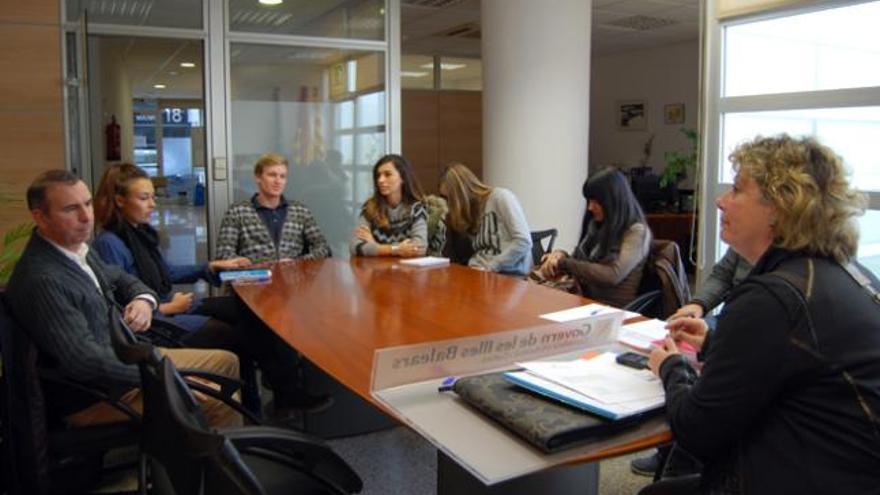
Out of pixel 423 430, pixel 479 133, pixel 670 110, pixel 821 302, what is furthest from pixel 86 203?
pixel 670 110

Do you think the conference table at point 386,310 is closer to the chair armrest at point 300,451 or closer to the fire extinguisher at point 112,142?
the chair armrest at point 300,451

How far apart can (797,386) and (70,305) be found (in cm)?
189

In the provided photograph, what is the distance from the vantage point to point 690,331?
1808mm

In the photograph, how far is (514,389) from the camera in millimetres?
1497

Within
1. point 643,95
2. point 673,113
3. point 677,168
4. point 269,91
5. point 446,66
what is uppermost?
point 446,66

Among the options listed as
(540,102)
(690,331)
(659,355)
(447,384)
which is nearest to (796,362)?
(659,355)

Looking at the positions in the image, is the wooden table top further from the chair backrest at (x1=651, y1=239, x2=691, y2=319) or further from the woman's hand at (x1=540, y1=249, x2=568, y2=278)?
the chair backrest at (x1=651, y1=239, x2=691, y2=319)

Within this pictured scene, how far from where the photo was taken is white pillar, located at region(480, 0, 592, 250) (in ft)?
17.2

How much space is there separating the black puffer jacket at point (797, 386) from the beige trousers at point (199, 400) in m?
1.39

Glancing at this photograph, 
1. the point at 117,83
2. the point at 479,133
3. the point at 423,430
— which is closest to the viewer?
the point at 423,430

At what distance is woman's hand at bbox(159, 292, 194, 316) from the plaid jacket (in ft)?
1.92

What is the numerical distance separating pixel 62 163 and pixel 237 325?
192cm

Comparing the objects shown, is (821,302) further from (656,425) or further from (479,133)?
(479,133)

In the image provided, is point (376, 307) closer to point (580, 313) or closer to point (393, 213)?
point (580, 313)
